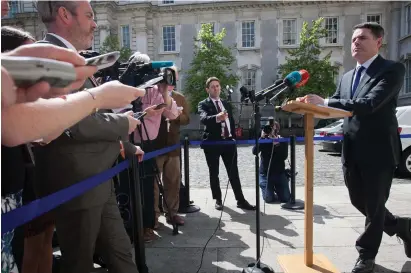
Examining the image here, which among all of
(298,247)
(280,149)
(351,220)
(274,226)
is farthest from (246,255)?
(280,149)

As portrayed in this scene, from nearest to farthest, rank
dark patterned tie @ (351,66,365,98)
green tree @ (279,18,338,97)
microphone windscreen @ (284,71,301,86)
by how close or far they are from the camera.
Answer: microphone windscreen @ (284,71,301,86) → dark patterned tie @ (351,66,365,98) → green tree @ (279,18,338,97)

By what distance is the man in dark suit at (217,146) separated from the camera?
497cm

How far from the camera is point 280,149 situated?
5375mm

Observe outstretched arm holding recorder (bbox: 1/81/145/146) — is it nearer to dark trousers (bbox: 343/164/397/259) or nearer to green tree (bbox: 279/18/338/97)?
dark trousers (bbox: 343/164/397/259)

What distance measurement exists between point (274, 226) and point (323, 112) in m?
2.07

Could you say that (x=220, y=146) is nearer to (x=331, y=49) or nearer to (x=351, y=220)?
(x=351, y=220)

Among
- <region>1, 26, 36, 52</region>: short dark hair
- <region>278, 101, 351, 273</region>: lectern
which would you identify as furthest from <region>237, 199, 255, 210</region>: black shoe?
<region>1, 26, 36, 52</region>: short dark hair

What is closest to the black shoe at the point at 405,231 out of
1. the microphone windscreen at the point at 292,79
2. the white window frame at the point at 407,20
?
the microphone windscreen at the point at 292,79

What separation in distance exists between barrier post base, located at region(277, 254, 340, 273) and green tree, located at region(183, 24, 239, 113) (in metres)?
23.6

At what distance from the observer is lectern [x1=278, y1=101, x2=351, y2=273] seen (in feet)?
8.46

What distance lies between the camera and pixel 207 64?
1051 inches

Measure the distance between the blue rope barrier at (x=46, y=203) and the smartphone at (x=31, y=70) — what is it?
741mm

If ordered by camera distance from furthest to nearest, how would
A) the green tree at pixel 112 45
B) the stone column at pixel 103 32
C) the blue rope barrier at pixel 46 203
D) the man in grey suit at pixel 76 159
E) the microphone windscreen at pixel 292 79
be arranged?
the stone column at pixel 103 32 → the green tree at pixel 112 45 → the microphone windscreen at pixel 292 79 → the man in grey suit at pixel 76 159 → the blue rope barrier at pixel 46 203

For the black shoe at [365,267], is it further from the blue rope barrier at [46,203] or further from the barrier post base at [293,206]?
the blue rope barrier at [46,203]
